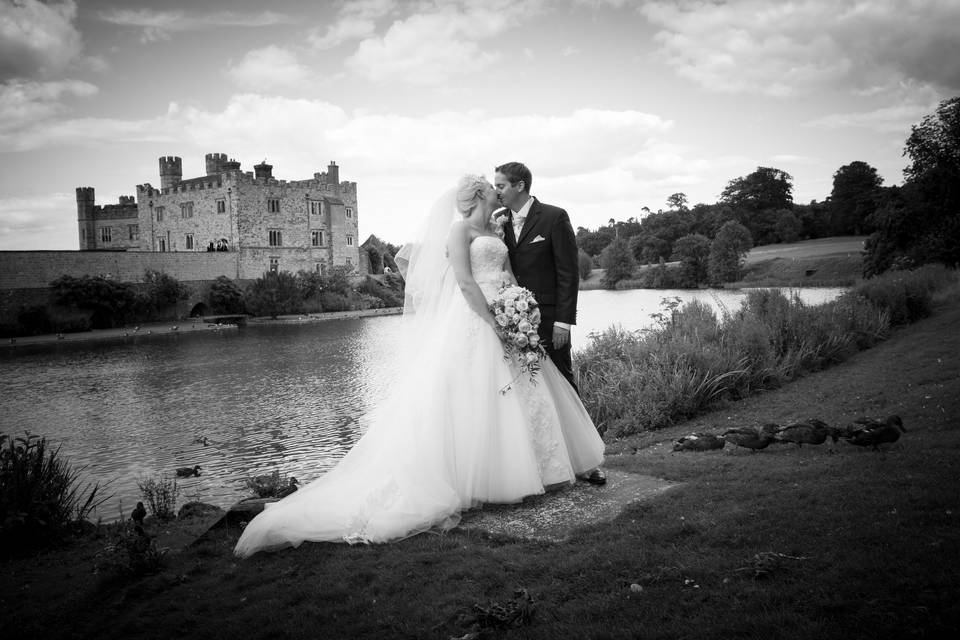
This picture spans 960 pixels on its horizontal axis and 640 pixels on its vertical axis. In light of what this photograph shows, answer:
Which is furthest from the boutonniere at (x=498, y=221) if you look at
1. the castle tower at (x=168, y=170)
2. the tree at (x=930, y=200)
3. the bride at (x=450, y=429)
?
the castle tower at (x=168, y=170)

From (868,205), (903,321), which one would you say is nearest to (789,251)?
(868,205)

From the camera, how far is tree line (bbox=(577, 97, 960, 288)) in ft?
100

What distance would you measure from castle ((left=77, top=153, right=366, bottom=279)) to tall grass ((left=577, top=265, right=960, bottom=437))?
163ft

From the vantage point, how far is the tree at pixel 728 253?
5806 centimetres

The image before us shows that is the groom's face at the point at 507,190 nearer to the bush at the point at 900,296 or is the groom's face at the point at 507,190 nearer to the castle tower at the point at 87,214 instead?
the bush at the point at 900,296

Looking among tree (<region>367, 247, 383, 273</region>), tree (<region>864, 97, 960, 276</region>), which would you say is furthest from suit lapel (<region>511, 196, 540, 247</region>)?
tree (<region>367, 247, 383, 273</region>)

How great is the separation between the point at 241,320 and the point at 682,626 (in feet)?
156

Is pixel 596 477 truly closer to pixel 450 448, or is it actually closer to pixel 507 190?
pixel 450 448

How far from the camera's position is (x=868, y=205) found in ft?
223

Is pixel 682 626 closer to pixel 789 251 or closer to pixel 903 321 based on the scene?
pixel 903 321

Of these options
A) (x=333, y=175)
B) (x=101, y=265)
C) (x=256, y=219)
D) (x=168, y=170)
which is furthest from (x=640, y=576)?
(x=168, y=170)

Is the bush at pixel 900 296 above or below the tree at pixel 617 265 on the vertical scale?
below

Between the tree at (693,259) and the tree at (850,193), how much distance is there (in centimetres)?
2081

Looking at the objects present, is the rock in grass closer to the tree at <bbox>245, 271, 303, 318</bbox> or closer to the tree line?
the tree line
